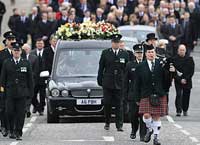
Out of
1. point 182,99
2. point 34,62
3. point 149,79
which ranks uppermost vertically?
point 149,79

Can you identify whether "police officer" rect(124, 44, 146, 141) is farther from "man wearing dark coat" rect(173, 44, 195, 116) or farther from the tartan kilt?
"man wearing dark coat" rect(173, 44, 195, 116)

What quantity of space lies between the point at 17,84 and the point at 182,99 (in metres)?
7.36

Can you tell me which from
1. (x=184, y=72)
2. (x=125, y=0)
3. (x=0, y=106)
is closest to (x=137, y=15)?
(x=125, y=0)

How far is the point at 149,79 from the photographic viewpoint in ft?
59.1

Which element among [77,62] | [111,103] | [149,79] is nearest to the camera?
[149,79]

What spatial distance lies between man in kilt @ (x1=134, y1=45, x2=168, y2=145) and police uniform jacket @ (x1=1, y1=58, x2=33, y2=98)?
226 cm

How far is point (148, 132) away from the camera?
18.4 m

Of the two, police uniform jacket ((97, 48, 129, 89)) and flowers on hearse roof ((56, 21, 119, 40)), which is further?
flowers on hearse roof ((56, 21, 119, 40))

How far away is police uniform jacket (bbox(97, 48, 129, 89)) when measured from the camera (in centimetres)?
2050

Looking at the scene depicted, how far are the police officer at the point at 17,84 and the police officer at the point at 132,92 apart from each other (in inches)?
76.1

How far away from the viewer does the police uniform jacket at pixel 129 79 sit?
63.9 feet

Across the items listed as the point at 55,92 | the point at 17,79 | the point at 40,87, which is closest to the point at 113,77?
the point at 55,92

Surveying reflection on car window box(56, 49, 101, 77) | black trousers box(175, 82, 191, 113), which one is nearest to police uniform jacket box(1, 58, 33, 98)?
reflection on car window box(56, 49, 101, 77)

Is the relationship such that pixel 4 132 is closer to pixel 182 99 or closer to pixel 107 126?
pixel 107 126
